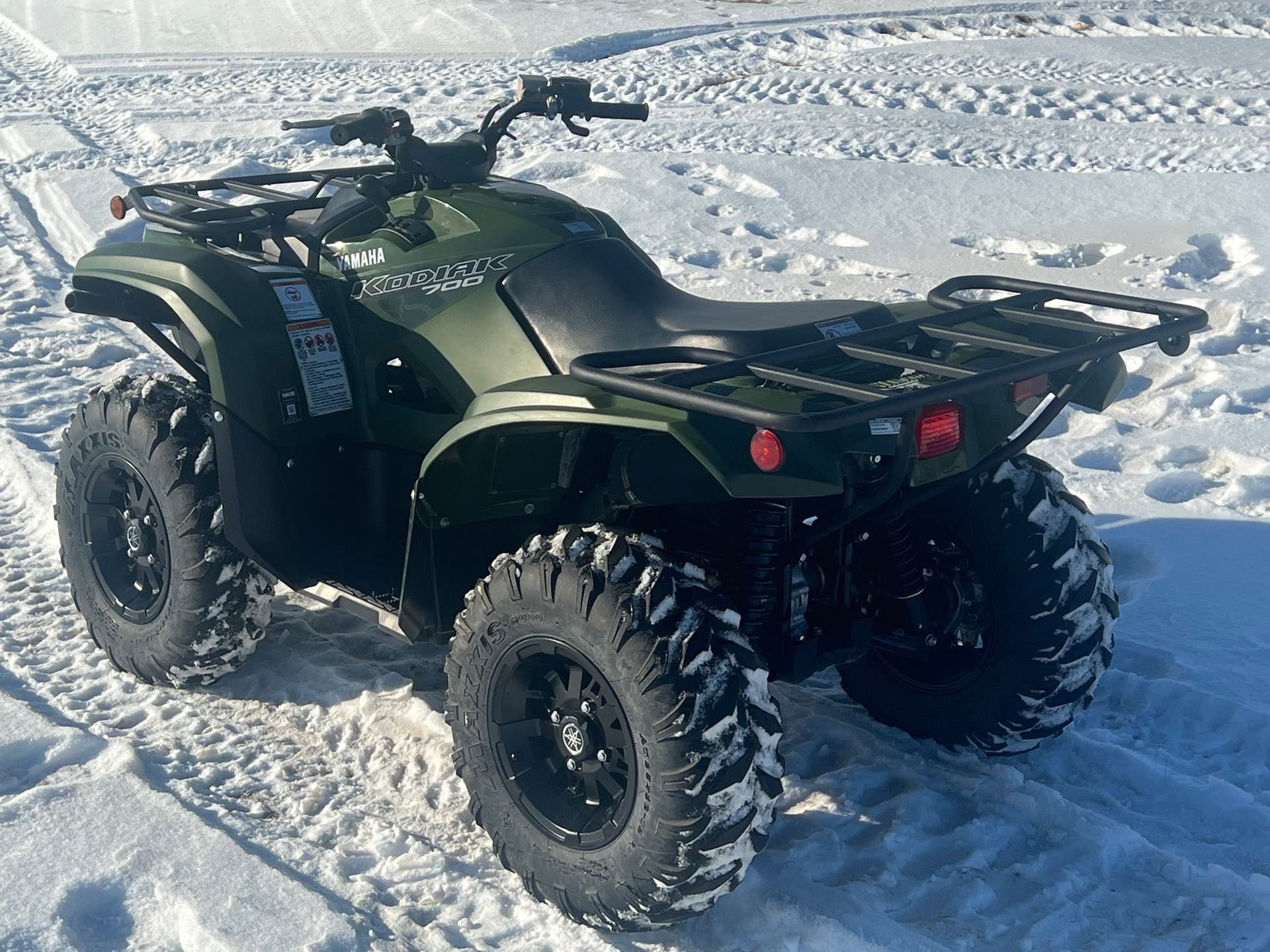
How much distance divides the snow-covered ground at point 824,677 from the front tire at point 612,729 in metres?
0.19

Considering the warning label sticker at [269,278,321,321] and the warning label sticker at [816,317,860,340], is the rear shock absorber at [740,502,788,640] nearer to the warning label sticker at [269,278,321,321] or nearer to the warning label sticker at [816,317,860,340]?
the warning label sticker at [816,317,860,340]

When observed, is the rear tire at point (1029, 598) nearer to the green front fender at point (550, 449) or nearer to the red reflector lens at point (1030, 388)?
the red reflector lens at point (1030, 388)

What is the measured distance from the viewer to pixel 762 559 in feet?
9.69

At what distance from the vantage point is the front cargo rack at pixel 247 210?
12.3 feet

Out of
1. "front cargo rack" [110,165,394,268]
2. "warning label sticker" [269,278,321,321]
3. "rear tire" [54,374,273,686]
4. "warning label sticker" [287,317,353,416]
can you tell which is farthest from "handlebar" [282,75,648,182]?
"rear tire" [54,374,273,686]

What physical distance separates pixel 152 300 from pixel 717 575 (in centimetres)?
188

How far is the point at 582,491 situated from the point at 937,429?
89cm

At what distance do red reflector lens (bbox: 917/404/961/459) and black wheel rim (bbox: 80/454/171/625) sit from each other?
2210 mm

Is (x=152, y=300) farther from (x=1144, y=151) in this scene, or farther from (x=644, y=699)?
(x=1144, y=151)

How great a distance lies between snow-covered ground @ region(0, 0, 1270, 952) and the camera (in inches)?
116

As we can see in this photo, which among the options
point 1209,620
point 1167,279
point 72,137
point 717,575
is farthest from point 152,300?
point 72,137

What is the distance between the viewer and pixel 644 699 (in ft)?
8.67

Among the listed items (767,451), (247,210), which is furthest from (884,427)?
(247,210)

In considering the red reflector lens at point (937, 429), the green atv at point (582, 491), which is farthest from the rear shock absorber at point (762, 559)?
the red reflector lens at point (937, 429)
